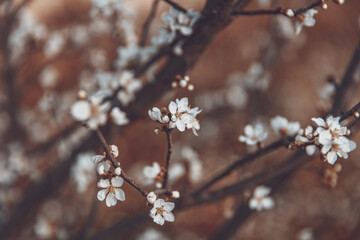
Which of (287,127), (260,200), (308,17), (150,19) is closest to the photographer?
(308,17)

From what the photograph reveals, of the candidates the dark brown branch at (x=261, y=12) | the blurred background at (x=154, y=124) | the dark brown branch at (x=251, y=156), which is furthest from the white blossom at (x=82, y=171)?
the dark brown branch at (x=261, y=12)

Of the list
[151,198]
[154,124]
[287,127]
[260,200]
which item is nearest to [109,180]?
[151,198]

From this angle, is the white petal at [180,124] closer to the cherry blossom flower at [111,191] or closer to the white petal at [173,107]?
the white petal at [173,107]

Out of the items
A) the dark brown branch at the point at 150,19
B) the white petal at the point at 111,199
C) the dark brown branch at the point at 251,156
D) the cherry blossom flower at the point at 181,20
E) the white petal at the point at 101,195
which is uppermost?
the dark brown branch at the point at 150,19

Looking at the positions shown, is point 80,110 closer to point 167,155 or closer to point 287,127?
point 167,155

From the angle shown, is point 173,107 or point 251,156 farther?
point 251,156

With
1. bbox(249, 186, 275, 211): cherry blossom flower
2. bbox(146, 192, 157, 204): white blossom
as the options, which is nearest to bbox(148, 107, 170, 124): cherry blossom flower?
bbox(146, 192, 157, 204): white blossom
